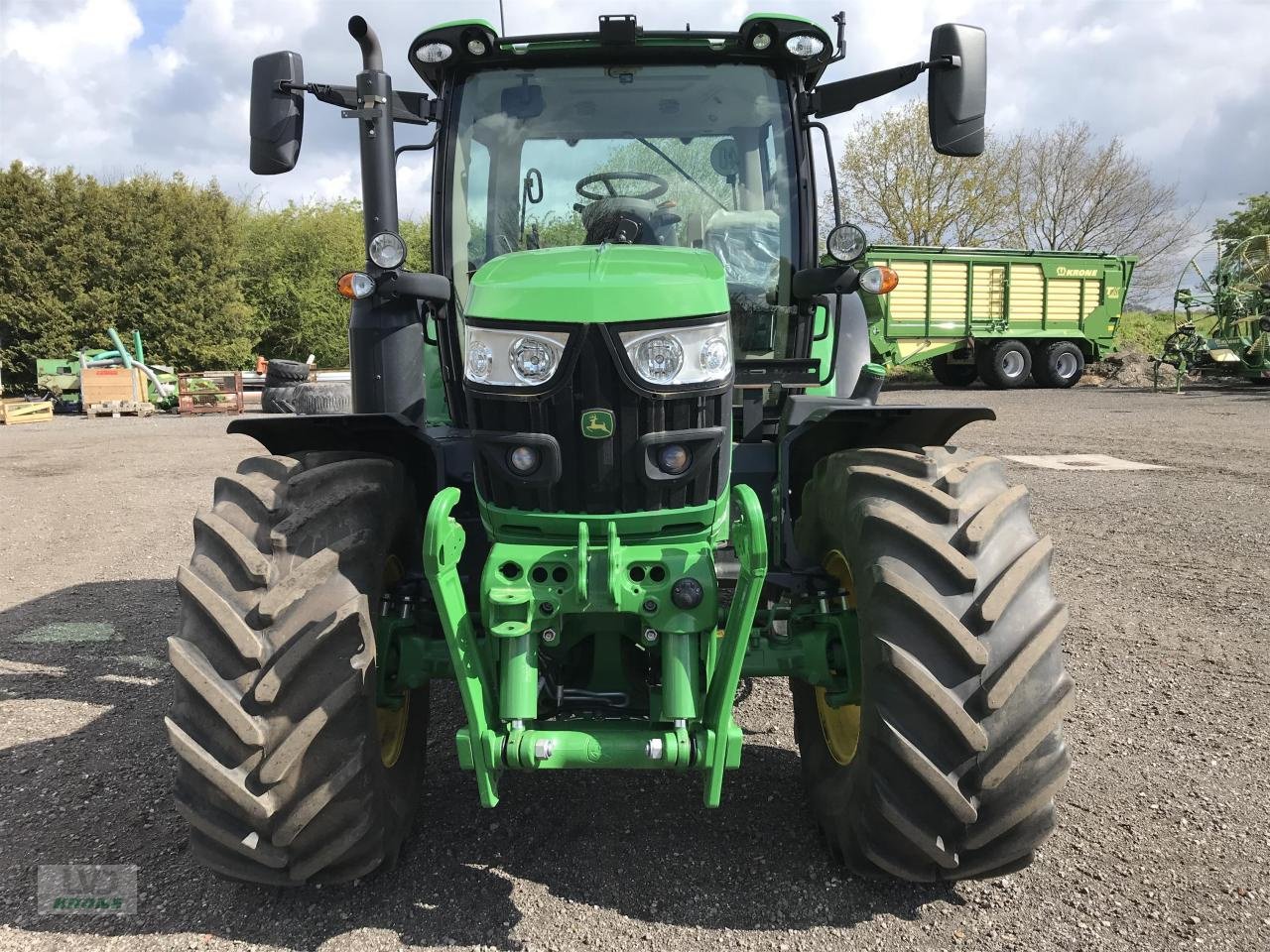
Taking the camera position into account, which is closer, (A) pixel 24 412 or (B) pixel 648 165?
(B) pixel 648 165

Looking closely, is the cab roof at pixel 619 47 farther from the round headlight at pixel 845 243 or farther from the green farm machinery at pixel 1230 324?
the green farm machinery at pixel 1230 324

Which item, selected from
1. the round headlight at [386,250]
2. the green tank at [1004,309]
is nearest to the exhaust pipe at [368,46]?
the round headlight at [386,250]

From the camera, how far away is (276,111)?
10.4ft

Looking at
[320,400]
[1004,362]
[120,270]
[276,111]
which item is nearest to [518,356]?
[276,111]

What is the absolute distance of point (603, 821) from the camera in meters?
3.05

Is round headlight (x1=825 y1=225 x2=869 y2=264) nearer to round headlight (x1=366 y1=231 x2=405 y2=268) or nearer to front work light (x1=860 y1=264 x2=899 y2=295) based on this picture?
front work light (x1=860 y1=264 x2=899 y2=295)

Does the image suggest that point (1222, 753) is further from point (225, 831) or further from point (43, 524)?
point (43, 524)

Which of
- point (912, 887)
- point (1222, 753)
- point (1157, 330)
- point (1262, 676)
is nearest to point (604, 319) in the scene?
point (912, 887)

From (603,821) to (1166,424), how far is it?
14215mm

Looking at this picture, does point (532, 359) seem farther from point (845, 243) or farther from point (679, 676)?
point (845, 243)

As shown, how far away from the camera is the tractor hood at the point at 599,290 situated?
2410 millimetres

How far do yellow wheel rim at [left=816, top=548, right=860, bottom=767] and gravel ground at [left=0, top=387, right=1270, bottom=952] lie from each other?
29 cm

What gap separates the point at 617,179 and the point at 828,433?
1.33 metres

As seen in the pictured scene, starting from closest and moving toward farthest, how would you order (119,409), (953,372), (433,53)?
(433,53), (119,409), (953,372)
